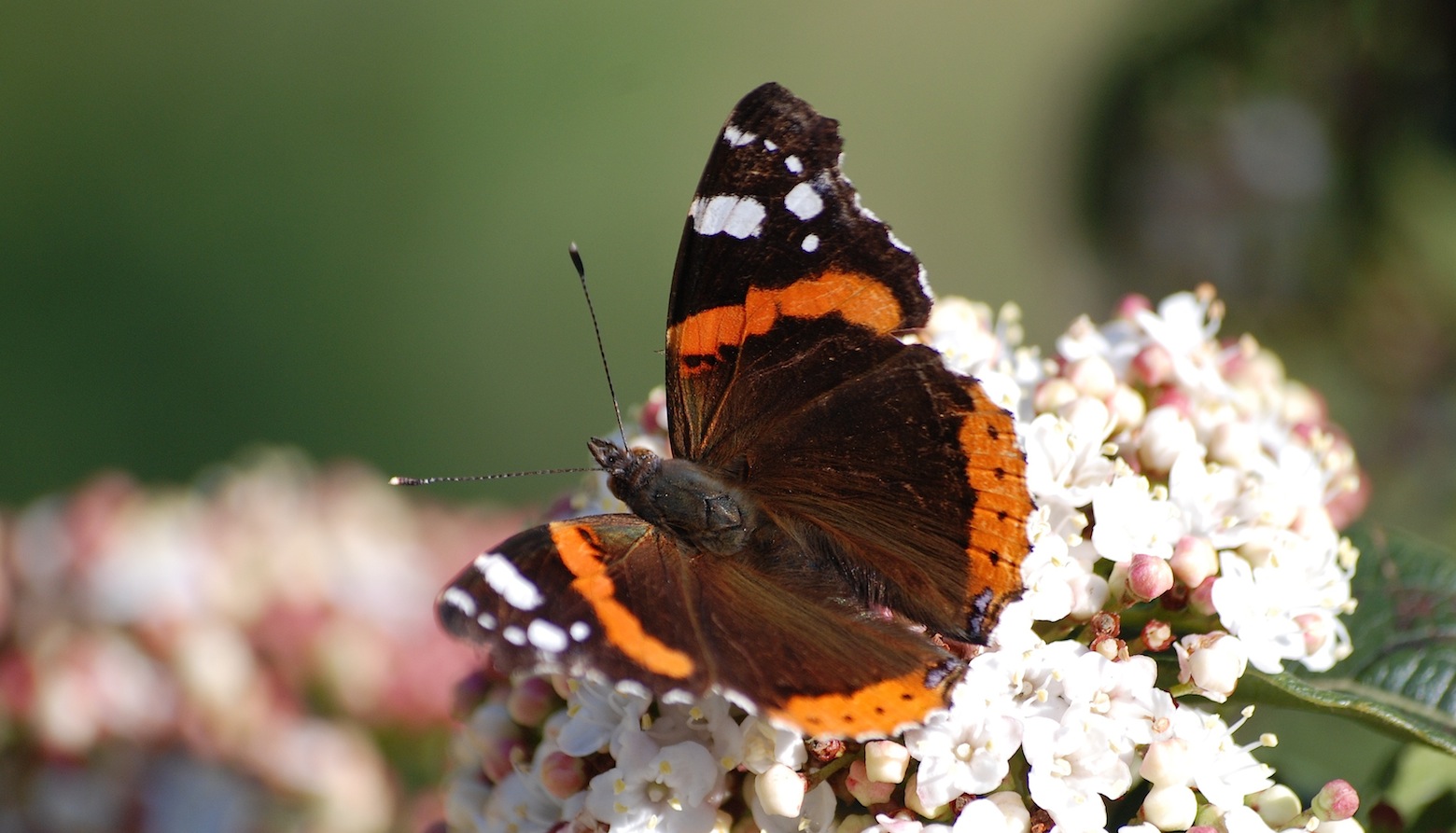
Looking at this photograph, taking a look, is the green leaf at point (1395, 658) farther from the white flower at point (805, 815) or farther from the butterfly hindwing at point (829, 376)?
the white flower at point (805, 815)

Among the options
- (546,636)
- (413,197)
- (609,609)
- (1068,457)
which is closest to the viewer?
(546,636)

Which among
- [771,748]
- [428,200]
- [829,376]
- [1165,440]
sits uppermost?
[428,200]

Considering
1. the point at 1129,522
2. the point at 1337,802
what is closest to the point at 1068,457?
the point at 1129,522

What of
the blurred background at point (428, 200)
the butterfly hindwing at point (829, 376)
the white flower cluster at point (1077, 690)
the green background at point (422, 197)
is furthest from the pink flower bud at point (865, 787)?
the green background at point (422, 197)

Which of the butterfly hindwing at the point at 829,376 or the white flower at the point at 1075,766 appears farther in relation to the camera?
the butterfly hindwing at the point at 829,376

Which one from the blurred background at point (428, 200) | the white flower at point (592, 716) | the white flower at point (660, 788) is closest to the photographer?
the white flower at point (660, 788)

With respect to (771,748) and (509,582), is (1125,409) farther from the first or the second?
(509,582)
